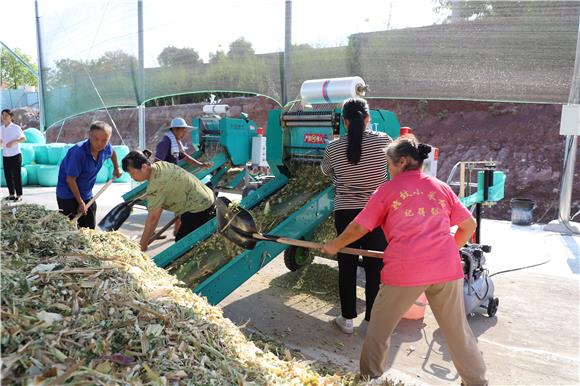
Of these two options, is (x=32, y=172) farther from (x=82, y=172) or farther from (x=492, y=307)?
(x=492, y=307)

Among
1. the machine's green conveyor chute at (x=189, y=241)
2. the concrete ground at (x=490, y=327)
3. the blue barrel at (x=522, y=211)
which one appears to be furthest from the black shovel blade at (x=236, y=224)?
the blue barrel at (x=522, y=211)

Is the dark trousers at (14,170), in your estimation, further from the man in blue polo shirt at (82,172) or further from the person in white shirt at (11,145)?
the man in blue polo shirt at (82,172)

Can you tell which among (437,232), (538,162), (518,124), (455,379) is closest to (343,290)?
(455,379)

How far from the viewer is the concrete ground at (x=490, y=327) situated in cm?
342

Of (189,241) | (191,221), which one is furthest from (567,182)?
(189,241)

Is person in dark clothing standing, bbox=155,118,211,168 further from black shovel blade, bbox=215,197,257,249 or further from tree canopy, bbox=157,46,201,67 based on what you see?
black shovel blade, bbox=215,197,257,249

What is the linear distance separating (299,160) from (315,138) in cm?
A: 35

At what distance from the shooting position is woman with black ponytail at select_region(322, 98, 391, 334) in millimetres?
3791

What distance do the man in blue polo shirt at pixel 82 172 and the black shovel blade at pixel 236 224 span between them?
1478 millimetres

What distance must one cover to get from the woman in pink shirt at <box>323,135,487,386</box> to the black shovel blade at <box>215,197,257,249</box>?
3.79ft

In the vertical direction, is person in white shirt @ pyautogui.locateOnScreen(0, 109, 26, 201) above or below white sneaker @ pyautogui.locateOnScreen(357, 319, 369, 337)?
above

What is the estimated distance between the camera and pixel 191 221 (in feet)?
15.2

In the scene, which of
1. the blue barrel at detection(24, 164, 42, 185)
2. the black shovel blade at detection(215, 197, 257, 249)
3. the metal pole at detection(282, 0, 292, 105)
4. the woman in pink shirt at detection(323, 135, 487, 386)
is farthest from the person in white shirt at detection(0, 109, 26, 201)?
the woman in pink shirt at detection(323, 135, 487, 386)

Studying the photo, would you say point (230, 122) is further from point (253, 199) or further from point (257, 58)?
point (253, 199)
